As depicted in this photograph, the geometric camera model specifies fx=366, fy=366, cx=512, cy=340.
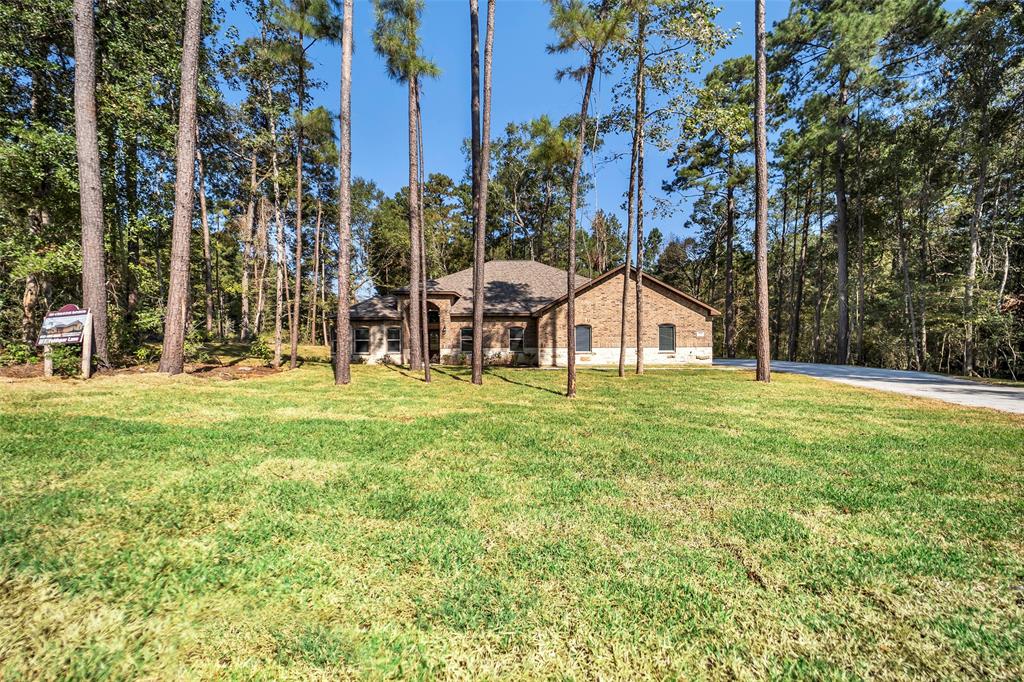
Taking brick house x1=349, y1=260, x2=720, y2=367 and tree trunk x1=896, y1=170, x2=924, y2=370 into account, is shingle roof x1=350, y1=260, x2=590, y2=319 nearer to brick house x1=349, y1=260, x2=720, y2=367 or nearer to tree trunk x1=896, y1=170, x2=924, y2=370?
brick house x1=349, y1=260, x2=720, y2=367

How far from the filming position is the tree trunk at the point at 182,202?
34.9ft

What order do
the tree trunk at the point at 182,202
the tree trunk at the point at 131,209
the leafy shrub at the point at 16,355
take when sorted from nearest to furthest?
the leafy shrub at the point at 16,355, the tree trunk at the point at 182,202, the tree trunk at the point at 131,209

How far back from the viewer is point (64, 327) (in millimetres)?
9664

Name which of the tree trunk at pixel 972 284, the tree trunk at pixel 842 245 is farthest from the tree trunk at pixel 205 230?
the tree trunk at pixel 972 284

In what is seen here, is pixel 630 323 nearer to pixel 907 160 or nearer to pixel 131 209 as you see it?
pixel 907 160

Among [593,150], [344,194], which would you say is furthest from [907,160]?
[344,194]

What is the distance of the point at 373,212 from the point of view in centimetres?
3500

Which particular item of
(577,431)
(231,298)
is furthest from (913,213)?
(231,298)

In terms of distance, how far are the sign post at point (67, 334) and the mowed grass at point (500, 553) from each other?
496 cm

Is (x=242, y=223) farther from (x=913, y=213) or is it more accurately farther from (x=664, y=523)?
(x=913, y=213)

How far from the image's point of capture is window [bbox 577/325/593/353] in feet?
65.1

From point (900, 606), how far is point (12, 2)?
23512 mm

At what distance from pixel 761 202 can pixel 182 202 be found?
61.1 feet

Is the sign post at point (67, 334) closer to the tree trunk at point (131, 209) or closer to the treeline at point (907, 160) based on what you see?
the tree trunk at point (131, 209)
